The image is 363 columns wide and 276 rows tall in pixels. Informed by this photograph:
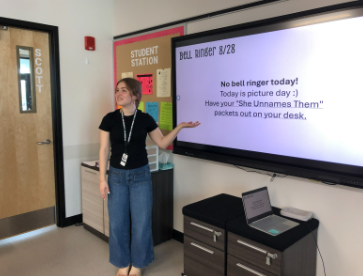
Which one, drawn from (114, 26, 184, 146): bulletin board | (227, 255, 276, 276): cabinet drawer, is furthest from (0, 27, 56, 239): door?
(227, 255, 276, 276): cabinet drawer

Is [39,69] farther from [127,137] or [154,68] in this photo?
[127,137]

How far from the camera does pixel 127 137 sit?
229 cm

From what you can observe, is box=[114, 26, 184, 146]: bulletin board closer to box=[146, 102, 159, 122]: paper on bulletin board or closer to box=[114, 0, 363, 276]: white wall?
box=[146, 102, 159, 122]: paper on bulletin board

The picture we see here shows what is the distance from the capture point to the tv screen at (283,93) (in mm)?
1728

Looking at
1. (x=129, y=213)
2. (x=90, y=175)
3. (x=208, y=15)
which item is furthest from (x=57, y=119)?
(x=208, y=15)

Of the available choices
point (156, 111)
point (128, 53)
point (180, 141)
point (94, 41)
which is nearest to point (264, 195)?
point (180, 141)

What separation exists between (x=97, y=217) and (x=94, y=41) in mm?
2009

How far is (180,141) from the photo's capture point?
271 cm

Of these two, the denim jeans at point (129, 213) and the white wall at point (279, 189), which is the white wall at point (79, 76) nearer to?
the white wall at point (279, 189)

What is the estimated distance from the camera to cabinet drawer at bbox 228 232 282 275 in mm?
1739

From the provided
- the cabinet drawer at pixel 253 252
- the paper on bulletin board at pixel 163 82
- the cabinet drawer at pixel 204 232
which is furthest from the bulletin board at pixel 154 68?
the cabinet drawer at pixel 253 252

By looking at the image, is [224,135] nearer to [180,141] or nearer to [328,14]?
[180,141]

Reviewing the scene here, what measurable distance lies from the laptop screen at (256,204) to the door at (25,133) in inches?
92.4

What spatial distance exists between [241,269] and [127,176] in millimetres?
1032
